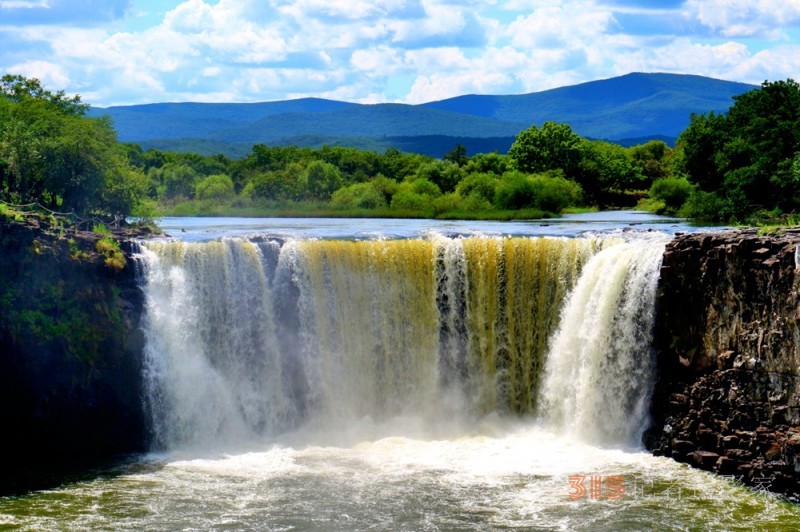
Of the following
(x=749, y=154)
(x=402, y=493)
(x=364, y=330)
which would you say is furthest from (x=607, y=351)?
(x=749, y=154)

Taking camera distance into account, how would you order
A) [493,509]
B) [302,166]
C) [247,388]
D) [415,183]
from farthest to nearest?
1. [302,166]
2. [415,183]
3. [247,388]
4. [493,509]

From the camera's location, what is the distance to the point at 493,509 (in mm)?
20016

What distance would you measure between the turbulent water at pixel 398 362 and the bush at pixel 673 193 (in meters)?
20.3

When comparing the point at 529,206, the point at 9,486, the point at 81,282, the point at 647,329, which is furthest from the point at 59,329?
the point at 529,206

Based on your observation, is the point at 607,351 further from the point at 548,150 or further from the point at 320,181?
the point at 548,150

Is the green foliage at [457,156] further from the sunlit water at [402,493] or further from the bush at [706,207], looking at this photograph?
the sunlit water at [402,493]

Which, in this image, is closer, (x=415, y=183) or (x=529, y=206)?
(x=529, y=206)

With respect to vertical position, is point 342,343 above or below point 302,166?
below

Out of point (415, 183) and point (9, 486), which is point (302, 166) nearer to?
Answer: point (415, 183)

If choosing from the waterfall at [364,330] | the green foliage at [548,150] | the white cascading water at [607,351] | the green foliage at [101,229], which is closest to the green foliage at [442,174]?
the green foliage at [548,150]

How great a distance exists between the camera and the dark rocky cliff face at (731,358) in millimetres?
21547

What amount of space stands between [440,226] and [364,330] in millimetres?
14686

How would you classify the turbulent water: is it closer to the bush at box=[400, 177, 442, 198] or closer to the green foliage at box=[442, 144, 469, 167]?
the bush at box=[400, 177, 442, 198]

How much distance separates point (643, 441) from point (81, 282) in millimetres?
13770
